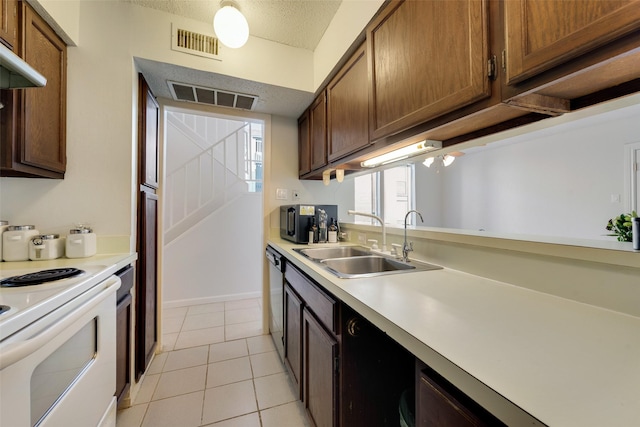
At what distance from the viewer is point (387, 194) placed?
4164 mm

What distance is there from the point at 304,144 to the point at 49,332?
2076 mm

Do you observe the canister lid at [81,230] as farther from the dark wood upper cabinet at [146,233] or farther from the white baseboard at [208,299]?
the white baseboard at [208,299]

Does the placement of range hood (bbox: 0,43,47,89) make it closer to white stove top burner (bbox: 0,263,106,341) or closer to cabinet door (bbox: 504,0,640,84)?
white stove top burner (bbox: 0,263,106,341)

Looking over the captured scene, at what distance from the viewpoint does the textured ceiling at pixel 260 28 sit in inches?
62.8

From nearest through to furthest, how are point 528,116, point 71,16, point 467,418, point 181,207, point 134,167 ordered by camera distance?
point 467,418
point 528,116
point 71,16
point 134,167
point 181,207

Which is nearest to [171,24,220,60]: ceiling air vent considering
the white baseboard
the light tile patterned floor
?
the light tile patterned floor

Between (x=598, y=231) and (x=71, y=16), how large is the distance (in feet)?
19.1

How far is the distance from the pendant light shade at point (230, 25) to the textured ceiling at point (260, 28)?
0.22 metres

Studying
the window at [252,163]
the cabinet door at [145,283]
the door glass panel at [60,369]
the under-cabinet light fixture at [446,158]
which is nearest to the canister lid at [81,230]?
the cabinet door at [145,283]

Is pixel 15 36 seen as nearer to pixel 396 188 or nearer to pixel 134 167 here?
pixel 134 167

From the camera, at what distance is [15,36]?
1.16m

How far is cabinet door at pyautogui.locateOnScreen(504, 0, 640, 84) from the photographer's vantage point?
0.51 m

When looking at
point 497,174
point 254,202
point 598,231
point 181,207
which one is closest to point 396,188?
point 497,174

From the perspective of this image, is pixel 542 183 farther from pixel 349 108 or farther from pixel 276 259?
pixel 276 259
